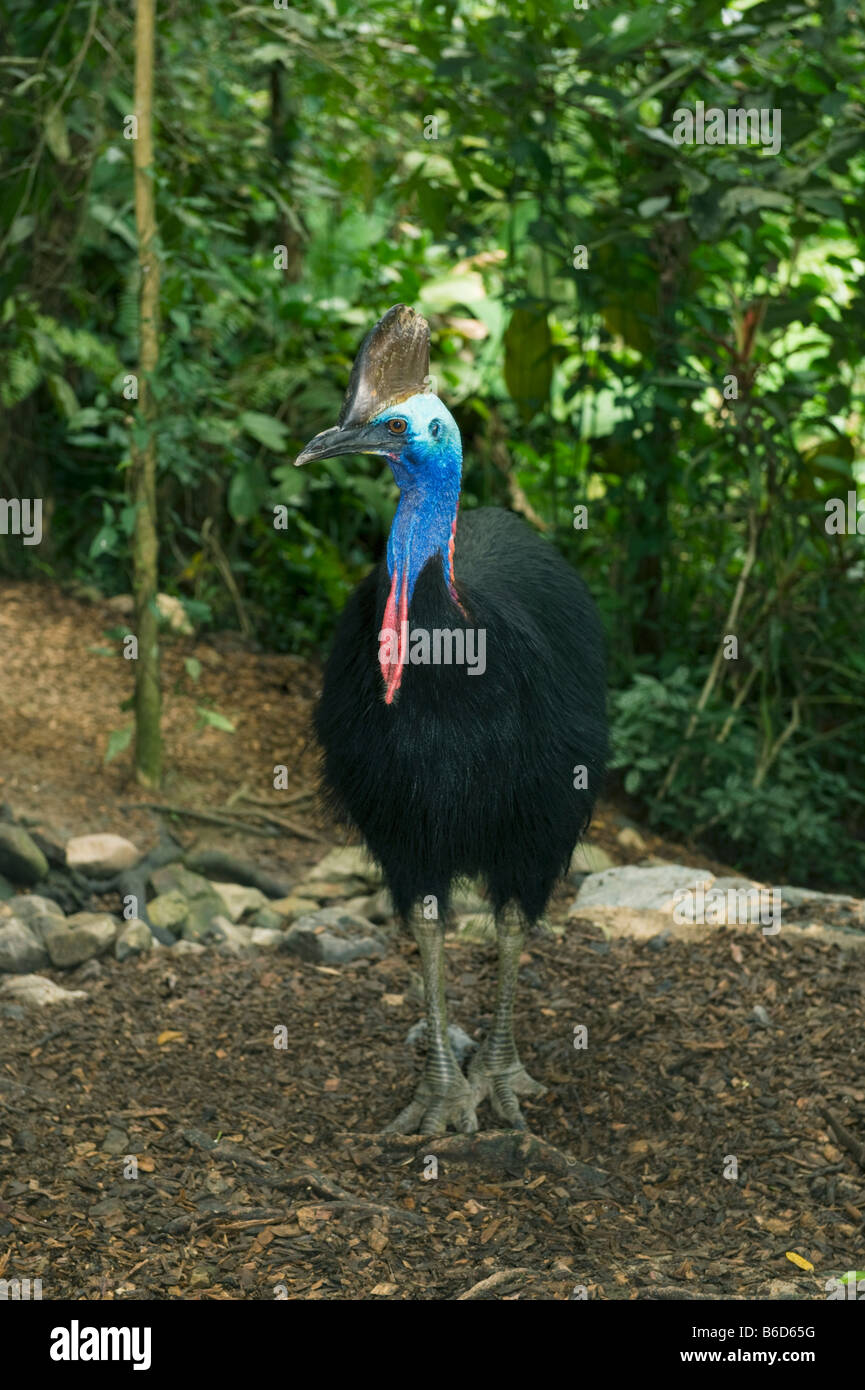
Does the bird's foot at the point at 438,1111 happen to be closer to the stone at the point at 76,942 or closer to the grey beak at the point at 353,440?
the stone at the point at 76,942

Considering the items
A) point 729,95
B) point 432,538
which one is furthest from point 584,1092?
point 729,95

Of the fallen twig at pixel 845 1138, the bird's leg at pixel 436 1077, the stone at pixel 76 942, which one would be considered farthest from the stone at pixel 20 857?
the fallen twig at pixel 845 1138

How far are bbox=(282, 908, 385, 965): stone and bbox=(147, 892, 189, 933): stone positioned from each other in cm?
30

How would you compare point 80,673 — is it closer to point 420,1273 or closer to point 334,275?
point 334,275

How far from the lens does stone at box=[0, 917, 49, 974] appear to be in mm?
4164

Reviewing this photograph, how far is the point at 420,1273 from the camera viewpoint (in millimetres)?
2932

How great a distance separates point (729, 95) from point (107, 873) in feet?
10.5

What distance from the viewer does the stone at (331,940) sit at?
440 cm

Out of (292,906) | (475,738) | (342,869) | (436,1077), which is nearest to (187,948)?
(292,906)

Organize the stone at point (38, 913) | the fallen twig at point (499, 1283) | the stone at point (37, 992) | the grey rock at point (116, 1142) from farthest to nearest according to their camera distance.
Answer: the stone at point (38, 913) < the stone at point (37, 992) < the grey rock at point (116, 1142) < the fallen twig at point (499, 1283)

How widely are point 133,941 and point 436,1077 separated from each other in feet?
3.64

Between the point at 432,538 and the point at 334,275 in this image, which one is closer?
the point at 432,538

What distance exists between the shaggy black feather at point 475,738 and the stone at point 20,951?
3.71 ft

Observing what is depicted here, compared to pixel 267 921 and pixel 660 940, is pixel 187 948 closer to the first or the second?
pixel 267 921
